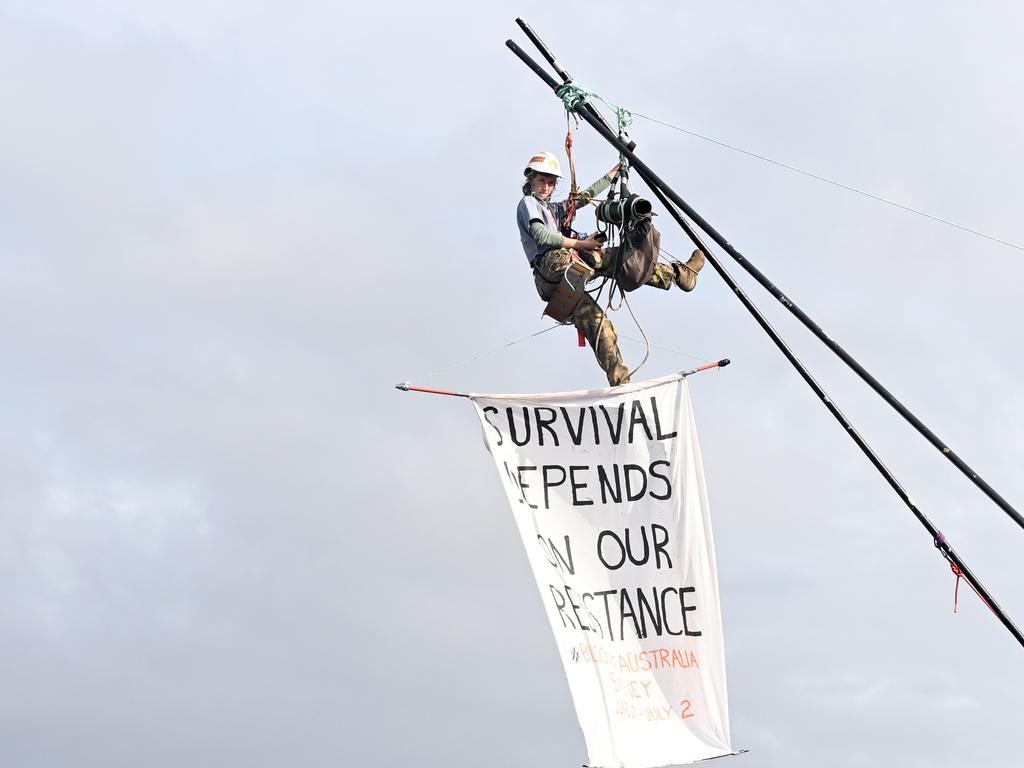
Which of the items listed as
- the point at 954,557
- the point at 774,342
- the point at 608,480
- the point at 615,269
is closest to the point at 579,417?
the point at 608,480

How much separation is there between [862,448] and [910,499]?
782mm

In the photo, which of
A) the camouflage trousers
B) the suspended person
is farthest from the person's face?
the camouflage trousers

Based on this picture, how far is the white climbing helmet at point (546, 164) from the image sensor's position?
68.9ft

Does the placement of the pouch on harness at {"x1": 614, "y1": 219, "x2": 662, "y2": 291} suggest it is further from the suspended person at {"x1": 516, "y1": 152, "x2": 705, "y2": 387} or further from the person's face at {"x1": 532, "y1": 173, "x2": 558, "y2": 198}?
the person's face at {"x1": 532, "y1": 173, "x2": 558, "y2": 198}

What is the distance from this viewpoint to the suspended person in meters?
20.9

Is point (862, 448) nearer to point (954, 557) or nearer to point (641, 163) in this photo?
point (954, 557)

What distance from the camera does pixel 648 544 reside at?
71.6 ft

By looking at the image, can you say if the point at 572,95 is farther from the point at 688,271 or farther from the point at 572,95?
the point at 688,271

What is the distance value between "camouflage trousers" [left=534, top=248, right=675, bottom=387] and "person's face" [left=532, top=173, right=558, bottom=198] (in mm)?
760

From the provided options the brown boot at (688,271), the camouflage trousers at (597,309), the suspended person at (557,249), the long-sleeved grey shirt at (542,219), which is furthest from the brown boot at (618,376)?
the long-sleeved grey shirt at (542,219)

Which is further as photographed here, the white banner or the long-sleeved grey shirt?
the white banner

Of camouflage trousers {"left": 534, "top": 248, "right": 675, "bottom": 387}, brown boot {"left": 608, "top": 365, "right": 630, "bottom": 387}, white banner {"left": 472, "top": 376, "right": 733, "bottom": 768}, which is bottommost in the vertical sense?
white banner {"left": 472, "top": 376, "right": 733, "bottom": 768}

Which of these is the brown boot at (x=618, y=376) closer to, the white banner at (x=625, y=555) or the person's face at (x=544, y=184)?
the white banner at (x=625, y=555)

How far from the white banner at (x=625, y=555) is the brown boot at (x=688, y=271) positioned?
1418 millimetres
